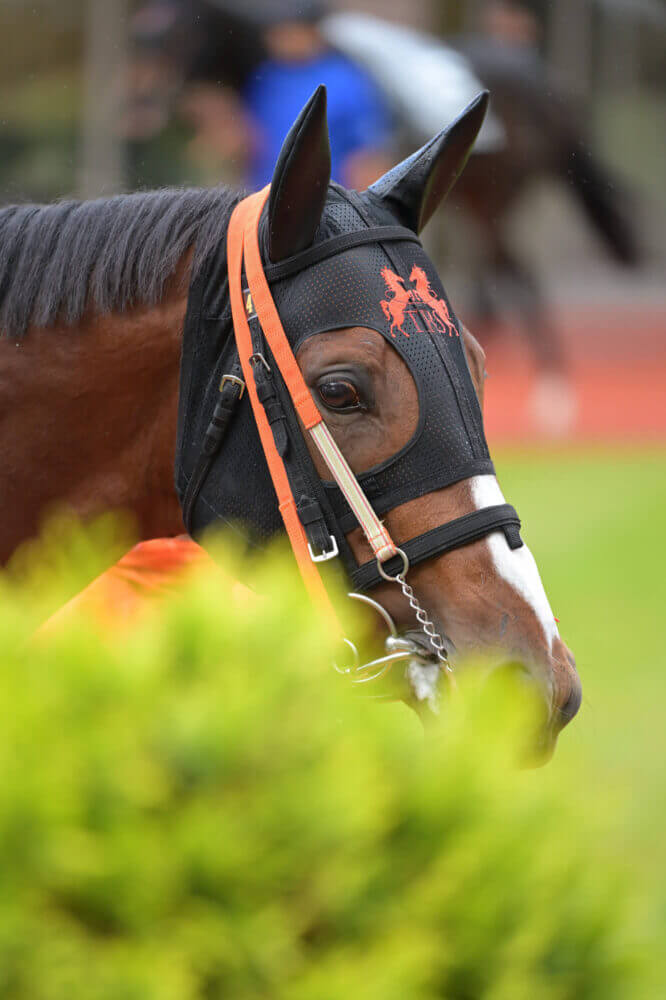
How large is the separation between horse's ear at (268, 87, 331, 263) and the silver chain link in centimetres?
69

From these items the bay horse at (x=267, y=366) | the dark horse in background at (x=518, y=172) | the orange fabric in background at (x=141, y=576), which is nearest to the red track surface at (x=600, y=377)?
the dark horse in background at (x=518, y=172)

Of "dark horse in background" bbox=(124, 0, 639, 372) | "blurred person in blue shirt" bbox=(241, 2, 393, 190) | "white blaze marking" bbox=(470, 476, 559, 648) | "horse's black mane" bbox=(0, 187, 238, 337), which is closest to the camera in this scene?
"white blaze marking" bbox=(470, 476, 559, 648)

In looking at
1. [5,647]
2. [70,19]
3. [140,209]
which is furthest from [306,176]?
[70,19]

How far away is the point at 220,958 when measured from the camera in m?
0.95

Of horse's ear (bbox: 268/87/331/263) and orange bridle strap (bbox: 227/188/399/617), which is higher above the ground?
horse's ear (bbox: 268/87/331/263)

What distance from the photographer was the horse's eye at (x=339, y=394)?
2047 millimetres

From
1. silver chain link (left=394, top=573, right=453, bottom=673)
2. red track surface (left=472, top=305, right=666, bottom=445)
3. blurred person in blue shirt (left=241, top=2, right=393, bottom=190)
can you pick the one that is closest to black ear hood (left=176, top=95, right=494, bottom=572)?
silver chain link (left=394, top=573, right=453, bottom=673)

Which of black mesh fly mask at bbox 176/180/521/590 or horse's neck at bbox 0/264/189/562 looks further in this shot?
horse's neck at bbox 0/264/189/562

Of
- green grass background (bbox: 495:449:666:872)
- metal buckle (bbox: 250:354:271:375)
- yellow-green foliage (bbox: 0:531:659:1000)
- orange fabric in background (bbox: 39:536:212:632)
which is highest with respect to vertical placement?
metal buckle (bbox: 250:354:271:375)

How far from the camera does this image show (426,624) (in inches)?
79.7

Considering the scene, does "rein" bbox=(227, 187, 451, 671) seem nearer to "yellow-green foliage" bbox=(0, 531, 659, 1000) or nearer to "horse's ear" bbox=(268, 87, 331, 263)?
"horse's ear" bbox=(268, 87, 331, 263)

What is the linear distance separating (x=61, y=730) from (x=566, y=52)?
680 inches

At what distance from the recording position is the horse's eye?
2047 mm

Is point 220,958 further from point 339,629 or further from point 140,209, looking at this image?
point 140,209
